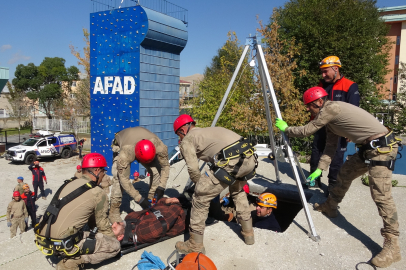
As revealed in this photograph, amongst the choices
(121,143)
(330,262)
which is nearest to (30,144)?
(121,143)

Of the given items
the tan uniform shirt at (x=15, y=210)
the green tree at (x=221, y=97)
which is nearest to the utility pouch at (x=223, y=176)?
the tan uniform shirt at (x=15, y=210)

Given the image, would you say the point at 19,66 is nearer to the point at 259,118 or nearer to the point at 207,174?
the point at 259,118

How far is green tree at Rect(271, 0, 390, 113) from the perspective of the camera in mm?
16422

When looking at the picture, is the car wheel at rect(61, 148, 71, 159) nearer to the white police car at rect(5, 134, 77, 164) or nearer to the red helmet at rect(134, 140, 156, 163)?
the white police car at rect(5, 134, 77, 164)

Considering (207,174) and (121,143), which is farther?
(121,143)

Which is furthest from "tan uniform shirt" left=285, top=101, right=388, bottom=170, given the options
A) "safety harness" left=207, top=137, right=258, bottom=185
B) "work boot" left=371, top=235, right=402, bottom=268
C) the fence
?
the fence

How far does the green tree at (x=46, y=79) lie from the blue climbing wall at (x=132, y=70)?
27.4m

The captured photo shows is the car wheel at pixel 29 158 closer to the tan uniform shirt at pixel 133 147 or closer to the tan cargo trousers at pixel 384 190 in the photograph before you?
the tan uniform shirt at pixel 133 147

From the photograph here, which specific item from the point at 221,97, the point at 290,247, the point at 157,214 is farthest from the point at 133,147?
the point at 221,97

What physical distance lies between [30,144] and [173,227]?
17.4 m

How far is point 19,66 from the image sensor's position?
38125 mm

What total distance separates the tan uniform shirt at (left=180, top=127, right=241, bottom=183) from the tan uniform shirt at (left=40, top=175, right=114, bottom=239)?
1.13 m

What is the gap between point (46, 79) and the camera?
126 feet

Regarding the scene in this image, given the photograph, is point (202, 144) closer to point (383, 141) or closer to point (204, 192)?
point (204, 192)
